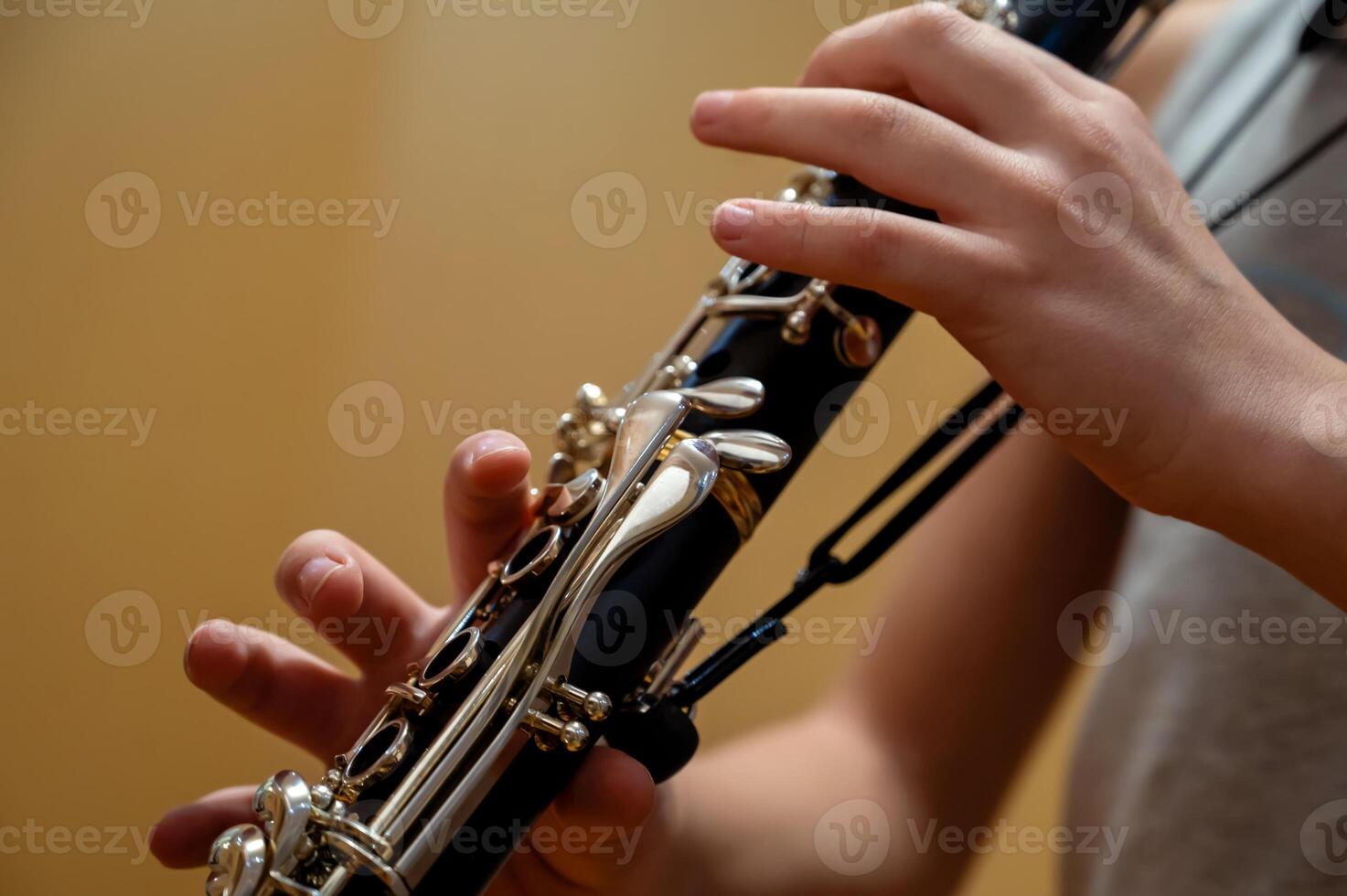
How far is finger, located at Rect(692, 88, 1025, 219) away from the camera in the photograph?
0.39m

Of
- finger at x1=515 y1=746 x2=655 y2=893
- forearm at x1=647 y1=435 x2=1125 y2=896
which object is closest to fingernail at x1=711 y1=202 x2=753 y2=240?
finger at x1=515 y1=746 x2=655 y2=893

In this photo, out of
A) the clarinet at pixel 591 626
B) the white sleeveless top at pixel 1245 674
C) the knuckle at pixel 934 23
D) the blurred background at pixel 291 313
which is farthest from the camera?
the blurred background at pixel 291 313

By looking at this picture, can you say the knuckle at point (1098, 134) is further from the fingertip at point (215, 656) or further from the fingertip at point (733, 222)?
the fingertip at point (215, 656)

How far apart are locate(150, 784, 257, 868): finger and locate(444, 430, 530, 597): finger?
0.51ft

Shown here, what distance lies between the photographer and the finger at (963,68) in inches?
16.1

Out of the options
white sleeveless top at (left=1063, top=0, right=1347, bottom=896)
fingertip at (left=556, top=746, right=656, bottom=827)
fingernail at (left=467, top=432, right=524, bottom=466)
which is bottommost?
fingertip at (left=556, top=746, right=656, bottom=827)

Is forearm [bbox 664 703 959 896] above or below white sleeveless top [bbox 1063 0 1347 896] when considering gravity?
below

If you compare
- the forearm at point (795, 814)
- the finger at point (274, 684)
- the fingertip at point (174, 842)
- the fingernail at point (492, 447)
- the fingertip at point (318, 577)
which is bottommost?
the fingertip at point (174, 842)

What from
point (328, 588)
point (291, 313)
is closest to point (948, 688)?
point (328, 588)

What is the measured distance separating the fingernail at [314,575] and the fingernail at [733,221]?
23 centimetres

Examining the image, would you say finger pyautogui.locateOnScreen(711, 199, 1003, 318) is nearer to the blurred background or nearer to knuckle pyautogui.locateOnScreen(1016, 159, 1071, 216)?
knuckle pyautogui.locateOnScreen(1016, 159, 1071, 216)

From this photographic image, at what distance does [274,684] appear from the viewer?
466mm

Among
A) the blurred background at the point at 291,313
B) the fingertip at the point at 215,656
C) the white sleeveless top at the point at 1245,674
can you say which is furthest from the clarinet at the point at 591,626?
the blurred background at the point at 291,313

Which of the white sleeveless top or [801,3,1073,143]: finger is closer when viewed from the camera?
[801,3,1073,143]: finger
